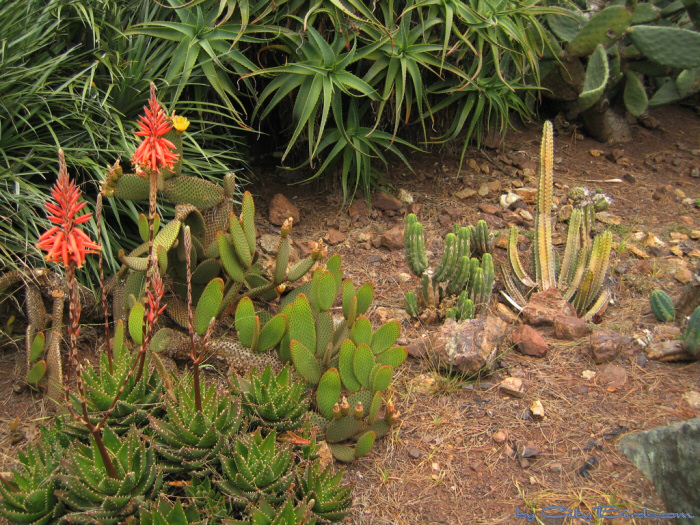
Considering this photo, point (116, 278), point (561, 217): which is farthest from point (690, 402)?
point (116, 278)

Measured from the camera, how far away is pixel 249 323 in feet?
7.37

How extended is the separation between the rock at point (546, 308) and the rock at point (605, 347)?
0.78 feet

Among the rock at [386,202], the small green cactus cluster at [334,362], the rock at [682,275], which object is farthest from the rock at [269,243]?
the rock at [682,275]

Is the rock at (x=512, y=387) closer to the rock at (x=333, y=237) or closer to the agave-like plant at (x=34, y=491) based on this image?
the rock at (x=333, y=237)

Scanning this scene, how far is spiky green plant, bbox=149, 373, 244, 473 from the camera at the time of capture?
70.9 inches

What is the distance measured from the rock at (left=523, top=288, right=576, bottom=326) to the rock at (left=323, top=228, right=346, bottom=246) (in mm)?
1116

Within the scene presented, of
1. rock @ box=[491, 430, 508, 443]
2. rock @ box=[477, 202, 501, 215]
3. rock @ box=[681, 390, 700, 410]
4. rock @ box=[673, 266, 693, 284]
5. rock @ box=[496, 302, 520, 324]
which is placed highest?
rock @ box=[477, 202, 501, 215]

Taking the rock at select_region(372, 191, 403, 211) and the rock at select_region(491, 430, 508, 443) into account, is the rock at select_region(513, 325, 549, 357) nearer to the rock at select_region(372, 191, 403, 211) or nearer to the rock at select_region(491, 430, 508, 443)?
the rock at select_region(491, 430, 508, 443)

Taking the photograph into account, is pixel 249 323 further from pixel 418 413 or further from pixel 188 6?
pixel 188 6

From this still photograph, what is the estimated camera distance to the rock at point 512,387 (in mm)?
2438

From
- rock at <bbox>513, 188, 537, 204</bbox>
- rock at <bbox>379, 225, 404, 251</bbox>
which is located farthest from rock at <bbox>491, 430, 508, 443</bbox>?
rock at <bbox>513, 188, 537, 204</bbox>

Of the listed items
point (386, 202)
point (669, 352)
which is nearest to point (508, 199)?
point (386, 202)

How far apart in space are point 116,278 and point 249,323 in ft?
2.08

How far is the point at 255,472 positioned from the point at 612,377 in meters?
1.54
